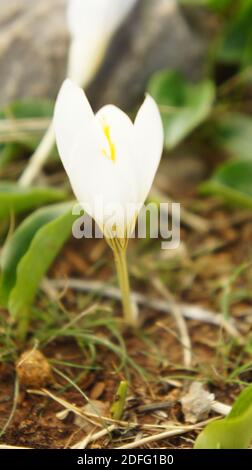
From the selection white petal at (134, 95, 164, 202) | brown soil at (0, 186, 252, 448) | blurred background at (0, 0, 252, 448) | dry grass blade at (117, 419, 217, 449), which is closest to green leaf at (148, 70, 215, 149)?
blurred background at (0, 0, 252, 448)

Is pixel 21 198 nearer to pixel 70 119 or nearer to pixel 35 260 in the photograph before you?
pixel 35 260

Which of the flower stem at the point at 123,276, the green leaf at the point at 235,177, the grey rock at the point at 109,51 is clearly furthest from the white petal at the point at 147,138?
the grey rock at the point at 109,51

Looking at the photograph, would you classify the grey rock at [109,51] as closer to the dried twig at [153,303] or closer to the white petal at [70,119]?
the dried twig at [153,303]

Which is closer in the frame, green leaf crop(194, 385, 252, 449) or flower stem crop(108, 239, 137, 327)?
green leaf crop(194, 385, 252, 449)

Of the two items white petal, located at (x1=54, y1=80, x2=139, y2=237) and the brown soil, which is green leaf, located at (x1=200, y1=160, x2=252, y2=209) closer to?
the brown soil

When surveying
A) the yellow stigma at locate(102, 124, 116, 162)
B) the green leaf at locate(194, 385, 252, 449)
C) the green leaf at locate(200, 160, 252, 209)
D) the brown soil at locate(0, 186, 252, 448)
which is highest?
the green leaf at locate(200, 160, 252, 209)
